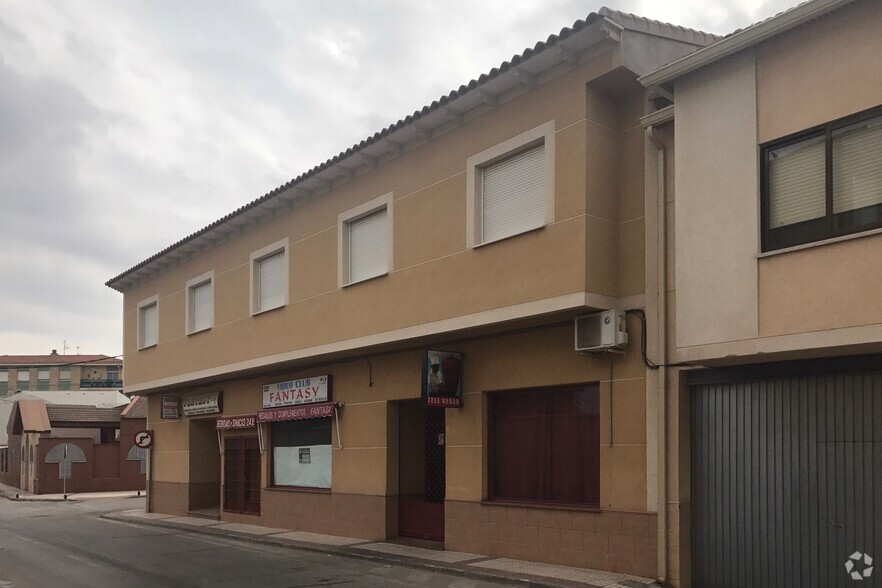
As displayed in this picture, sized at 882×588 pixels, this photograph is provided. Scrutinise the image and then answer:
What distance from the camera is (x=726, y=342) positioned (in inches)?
366

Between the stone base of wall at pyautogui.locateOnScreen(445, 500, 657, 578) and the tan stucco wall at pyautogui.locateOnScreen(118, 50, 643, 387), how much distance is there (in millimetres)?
2894

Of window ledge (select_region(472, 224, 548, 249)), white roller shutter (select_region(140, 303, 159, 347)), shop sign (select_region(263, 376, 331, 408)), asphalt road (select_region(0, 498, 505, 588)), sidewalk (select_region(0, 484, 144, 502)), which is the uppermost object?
window ledge (select_region(472, 224, 548, 249))

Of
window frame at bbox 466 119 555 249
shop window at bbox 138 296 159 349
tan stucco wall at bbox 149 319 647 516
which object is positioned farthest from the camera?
shop window at bbox 138 296 159 349

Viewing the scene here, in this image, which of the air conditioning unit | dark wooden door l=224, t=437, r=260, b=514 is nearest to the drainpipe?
the air conditioning unit

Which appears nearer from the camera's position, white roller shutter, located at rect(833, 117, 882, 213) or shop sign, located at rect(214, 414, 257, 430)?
white roller shutter, located at rect(833, 117, 882, 213)

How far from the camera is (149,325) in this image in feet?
79.6

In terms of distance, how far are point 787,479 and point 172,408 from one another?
58.7ft

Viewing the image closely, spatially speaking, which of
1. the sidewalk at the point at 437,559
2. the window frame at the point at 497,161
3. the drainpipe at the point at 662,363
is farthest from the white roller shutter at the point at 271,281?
the drainpipe at the point at 662,363

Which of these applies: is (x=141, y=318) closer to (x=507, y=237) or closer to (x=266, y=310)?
(x=266, y=310)

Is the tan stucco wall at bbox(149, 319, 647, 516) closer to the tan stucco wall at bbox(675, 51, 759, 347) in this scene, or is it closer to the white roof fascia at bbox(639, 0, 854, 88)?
the tan stucco wall at bbox(675, 51, 759, 347)

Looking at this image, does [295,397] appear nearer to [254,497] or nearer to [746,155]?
[254,497]

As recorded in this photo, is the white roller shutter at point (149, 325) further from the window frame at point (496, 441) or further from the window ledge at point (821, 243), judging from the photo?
the window ledge at point (821, 243)

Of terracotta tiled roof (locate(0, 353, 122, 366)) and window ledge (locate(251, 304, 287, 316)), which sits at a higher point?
window ledge (locate(251, 304, 287, 316))

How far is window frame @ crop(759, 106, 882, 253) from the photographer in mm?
8445
